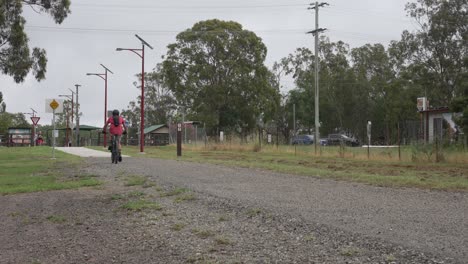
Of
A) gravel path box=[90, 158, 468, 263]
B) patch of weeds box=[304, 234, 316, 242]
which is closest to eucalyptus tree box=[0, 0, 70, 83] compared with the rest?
gravel path box=[90, 158, 468, 263]

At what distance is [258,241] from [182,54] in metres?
59.5

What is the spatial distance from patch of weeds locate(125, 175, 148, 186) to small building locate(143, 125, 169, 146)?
46909mm

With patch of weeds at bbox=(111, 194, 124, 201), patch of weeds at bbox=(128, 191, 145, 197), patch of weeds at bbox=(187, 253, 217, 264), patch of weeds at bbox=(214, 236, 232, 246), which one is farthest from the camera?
patch of weeds at bbox=(128, 191, 145, 197)

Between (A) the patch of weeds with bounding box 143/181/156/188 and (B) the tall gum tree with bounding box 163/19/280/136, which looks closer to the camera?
(A) the patch of weeds with bounding box 143/181/156/188

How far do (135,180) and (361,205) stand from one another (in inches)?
225

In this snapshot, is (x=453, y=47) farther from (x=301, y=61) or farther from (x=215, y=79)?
(x=301, y=61)

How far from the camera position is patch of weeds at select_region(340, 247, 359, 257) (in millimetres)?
5074

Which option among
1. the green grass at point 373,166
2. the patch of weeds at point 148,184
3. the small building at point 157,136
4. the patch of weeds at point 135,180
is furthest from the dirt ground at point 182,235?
the small building at point 157,136

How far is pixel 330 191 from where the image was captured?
9.97 metres

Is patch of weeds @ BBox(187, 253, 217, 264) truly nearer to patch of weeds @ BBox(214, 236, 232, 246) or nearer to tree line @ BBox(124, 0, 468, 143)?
patch of weeds @ BBox(214, 236, 232, 246)

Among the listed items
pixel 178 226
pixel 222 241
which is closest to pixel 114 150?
pixel 178 226

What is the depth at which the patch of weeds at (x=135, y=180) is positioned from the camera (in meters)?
11.5

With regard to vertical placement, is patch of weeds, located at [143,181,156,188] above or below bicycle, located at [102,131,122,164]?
below

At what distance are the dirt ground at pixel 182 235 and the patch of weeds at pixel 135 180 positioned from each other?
1.87 metres
